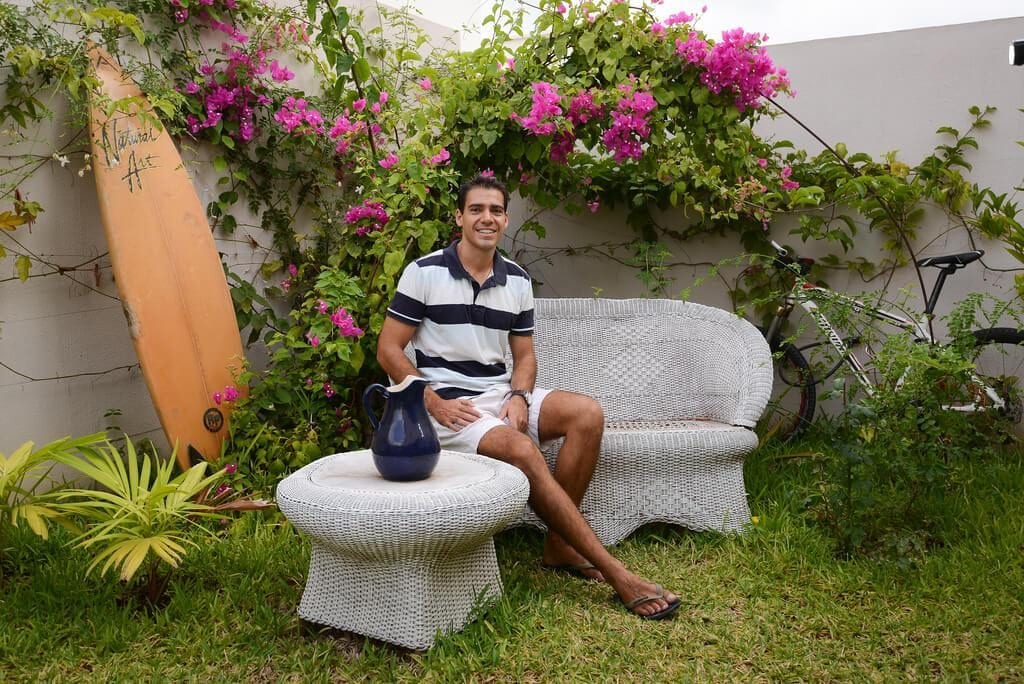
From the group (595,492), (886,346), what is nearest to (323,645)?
(595,492)

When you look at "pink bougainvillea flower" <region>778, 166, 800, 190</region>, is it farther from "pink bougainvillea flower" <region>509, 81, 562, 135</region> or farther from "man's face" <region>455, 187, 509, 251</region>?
"man's face" <region>455, 187, 509, 251</region>

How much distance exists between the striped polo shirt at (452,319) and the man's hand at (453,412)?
9 cm

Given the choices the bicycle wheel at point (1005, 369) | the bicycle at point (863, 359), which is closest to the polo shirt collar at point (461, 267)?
the bicycle at point (863, 359)

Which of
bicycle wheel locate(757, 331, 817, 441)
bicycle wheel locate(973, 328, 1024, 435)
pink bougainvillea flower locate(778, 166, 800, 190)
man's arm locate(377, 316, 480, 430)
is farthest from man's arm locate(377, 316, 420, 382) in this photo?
bicycle wheel locate(973, 328, 1024, 435)

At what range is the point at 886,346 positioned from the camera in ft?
9.93

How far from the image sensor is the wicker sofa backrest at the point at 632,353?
3.62m

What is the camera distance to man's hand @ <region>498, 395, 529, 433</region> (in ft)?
9.34

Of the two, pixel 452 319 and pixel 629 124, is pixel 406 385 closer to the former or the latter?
pixel 452 319

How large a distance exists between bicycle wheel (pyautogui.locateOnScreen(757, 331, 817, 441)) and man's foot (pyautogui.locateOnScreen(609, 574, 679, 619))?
1655 mm

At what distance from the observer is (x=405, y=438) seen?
7.57ft

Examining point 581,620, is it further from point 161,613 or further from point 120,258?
point 120,258

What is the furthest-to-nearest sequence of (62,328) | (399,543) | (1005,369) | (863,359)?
(863,359) < (1005,369) < (62,328) < (399,543)

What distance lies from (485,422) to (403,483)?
481 mm

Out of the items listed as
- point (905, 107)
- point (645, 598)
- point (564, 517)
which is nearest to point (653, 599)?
point (645, 598)
